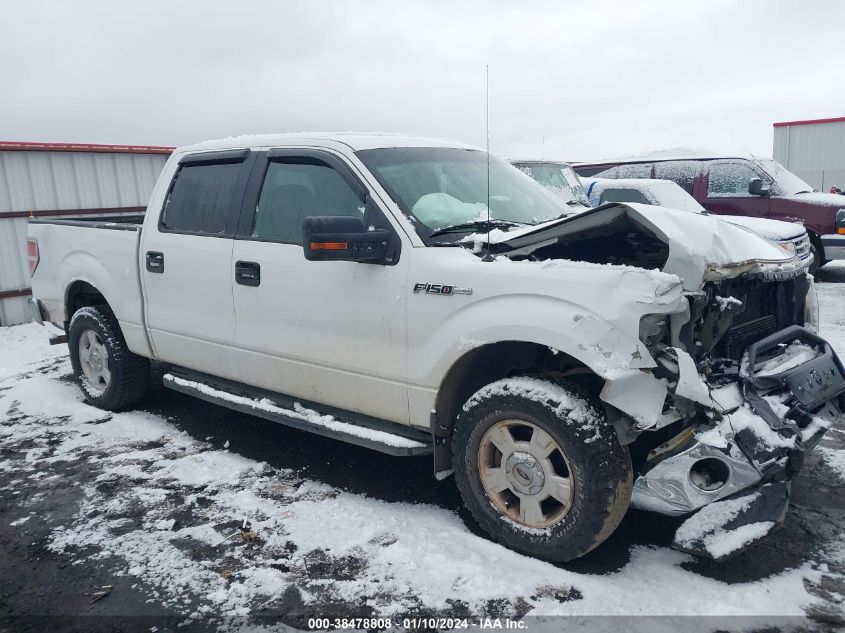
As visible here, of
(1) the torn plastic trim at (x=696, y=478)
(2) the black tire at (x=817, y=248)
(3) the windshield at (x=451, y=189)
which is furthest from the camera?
(2) the black tire at (x=817, y=248)

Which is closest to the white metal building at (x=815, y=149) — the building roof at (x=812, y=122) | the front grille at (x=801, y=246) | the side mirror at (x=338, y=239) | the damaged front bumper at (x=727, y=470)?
the building roof at (x=812, y=122)

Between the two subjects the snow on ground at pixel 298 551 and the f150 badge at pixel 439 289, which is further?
the f150 badge at pixel 439 289

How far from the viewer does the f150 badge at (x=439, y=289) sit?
322 cm

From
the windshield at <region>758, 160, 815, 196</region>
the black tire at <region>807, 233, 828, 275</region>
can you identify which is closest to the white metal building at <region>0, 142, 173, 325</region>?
the windshield at <region>758, 160, 815, 196</region>

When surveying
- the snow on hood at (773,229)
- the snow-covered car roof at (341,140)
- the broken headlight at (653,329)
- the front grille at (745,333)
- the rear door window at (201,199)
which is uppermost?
the snow-covered car roof at (341,140)

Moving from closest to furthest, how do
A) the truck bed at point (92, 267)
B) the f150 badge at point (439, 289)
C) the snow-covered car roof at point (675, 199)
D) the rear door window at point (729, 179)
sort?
the f150 badge at point (439, 289) < the truck bed at point (92, 267) < the snow-covered car roof at point (675, 199) < the rear door window at point (729, 179)

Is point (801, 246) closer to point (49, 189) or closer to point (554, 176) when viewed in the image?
point (554, 176)

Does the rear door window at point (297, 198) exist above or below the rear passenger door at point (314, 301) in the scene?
above

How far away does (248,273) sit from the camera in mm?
4082

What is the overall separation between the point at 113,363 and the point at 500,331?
3.52 meters

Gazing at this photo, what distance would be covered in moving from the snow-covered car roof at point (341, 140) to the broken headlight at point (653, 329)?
1932mm

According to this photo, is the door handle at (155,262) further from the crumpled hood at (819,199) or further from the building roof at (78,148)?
the crumpled hood at (819,199)

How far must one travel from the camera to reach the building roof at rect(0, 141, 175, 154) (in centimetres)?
900

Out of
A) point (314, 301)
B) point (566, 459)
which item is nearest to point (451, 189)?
point (314, 301)
